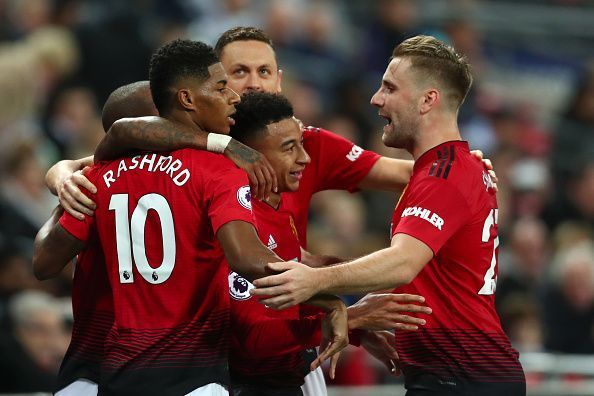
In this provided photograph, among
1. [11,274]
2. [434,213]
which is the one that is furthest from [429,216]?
[11,274]

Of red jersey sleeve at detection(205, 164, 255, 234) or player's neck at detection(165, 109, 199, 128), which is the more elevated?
player's neck at detection(165, 109, 199, 128)

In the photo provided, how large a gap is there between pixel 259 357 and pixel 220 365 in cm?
45

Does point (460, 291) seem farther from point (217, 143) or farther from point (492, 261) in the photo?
point (217, 143)

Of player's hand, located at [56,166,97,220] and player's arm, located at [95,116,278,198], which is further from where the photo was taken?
player's hand, located at [56,166,97,220]

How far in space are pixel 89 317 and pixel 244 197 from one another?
1.24 metres

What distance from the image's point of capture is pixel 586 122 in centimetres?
1452

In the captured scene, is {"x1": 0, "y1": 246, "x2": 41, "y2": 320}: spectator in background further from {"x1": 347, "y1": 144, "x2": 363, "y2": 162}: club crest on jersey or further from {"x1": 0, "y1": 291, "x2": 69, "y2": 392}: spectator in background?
{"x1": 347, "y1": 144, "x2": 363, "y2": 162}: club crest on jersey

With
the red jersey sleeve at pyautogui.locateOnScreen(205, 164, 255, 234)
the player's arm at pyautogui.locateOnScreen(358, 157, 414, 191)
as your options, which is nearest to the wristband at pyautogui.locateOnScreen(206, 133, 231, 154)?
the red jersey sleeve at pyautogui.locateOnScreen(205, 164, 255, 234)

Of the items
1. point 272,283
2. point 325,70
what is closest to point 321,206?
point 325,70

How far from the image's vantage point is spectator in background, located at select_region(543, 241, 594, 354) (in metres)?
11.4

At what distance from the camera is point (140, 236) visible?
4992mm

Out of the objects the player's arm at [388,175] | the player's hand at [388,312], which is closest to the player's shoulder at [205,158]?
the player's hand at [388,312]

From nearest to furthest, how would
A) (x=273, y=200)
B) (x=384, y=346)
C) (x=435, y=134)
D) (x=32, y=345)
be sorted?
(x=435, y=134)
(x=273, y=200)
(x=384, y=346)
(x=32, y=345)

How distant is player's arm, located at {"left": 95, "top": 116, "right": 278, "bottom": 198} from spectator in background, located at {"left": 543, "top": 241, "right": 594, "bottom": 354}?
271 inches
